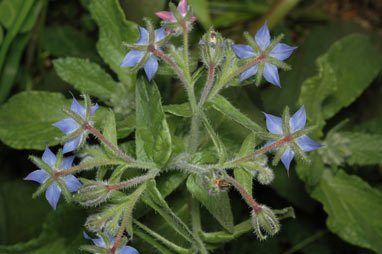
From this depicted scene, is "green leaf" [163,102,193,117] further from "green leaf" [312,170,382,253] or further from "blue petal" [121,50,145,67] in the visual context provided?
"green leaf" [312,170,382,253]

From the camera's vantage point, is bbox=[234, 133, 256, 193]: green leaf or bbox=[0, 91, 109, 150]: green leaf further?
bbox=[0, 91, 109, 150]: green leaf

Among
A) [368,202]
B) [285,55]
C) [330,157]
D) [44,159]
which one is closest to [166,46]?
[285,55]

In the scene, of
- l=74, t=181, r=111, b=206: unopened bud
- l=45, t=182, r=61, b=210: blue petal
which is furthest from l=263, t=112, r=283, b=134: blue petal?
l=45, t=182, r=61, b=210: blue petal

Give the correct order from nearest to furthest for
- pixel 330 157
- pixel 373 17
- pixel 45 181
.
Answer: pixel 45 181, pixel 330 157, pixel 373 17

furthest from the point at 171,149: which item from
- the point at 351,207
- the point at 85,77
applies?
the point at 351,207

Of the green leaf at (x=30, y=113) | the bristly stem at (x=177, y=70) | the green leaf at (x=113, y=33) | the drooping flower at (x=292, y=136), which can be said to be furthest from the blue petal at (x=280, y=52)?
the green leaf at (x=30, y=113)

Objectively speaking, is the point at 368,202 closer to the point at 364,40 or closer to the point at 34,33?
the point at 364,40
